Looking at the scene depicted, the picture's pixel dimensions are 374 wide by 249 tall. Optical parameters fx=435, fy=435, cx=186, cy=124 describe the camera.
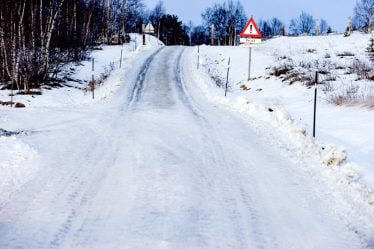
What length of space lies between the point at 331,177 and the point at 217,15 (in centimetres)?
8943

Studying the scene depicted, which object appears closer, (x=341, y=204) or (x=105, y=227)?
(x=105, y=227)

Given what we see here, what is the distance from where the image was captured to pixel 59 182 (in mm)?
6133

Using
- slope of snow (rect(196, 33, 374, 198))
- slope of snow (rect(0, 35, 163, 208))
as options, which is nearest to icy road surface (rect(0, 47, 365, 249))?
slope of snow (rect(0, 35, 163, 208))

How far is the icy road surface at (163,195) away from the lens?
459cm

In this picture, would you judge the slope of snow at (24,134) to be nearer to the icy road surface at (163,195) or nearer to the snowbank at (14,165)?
the snowbank at (14,165)

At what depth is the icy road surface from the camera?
15.0 feet

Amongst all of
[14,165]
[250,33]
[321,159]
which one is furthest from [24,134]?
[250,33]

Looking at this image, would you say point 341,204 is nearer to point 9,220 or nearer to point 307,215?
point 307,215

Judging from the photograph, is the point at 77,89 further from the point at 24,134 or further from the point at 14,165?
the point at 14,165

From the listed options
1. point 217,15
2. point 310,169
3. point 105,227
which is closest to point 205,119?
point 310,169

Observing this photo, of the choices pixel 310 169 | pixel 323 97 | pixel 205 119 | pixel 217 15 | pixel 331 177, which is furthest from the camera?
pixel 217 15

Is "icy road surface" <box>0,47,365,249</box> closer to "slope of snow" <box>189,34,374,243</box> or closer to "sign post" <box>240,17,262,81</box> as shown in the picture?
"slope of snow" <box>189,34,374,243</box>

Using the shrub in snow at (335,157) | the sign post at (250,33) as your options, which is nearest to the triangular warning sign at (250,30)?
the sign post at (250,33)

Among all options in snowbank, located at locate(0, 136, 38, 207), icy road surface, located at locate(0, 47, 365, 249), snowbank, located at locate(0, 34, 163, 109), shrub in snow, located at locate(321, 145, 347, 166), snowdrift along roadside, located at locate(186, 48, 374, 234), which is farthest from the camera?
snowbank, located at locate(0, 34, 163, 109)
